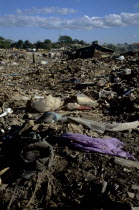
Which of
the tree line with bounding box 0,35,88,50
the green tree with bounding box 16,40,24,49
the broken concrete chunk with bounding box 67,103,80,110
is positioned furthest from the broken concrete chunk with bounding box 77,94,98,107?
the green tree with bounding box 16,40,24,49

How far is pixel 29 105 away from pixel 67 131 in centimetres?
194

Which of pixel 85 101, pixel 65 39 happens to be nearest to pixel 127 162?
pixel 85 101

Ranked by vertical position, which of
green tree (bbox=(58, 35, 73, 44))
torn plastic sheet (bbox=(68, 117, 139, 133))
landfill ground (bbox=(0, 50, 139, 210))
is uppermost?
green tree (bbox=(58, 35, 73, 44))

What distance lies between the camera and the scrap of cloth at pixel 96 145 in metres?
3.23

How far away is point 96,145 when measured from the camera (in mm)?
3264

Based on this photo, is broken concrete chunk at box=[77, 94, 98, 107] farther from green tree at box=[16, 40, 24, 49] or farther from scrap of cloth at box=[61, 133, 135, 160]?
green tree at box=[16, 40, 24, 49]

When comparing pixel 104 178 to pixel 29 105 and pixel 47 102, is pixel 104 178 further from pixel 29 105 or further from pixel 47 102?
pixel 29 105

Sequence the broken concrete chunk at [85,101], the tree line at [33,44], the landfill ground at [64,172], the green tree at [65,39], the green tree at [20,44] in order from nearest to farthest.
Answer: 1. the landfill ground at [64,172]
2. the broken concrete chunk at [85,101]
3. the tree line at [33,44]
4. the green tree at [20,44]
5. the green tree at [65,39]

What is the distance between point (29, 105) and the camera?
5.25 metres

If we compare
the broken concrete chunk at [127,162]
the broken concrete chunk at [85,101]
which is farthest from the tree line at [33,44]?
the broken concrete chunk at [127,162]

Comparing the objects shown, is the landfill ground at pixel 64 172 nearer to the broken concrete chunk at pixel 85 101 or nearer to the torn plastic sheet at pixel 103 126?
the torn plastic sheet at pixel 103 126

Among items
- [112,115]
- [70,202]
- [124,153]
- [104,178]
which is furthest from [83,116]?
[70,202]

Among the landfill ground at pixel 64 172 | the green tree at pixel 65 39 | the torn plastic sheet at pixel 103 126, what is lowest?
the landfill ground at pixel 64 172

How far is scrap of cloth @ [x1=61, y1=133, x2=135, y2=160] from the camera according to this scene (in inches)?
127
